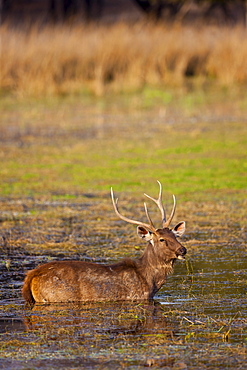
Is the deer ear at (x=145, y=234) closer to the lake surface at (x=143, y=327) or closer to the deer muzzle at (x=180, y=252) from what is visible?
the deer muzzle at (x=180, y=252)

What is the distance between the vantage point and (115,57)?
29938 millimetres

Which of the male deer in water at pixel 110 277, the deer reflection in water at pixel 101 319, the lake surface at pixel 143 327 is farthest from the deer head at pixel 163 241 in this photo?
the deer reflection in water at pixel 101 319

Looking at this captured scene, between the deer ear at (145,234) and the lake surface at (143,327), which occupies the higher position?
the deer ear at (145,234)

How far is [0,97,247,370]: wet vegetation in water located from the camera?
6.94m

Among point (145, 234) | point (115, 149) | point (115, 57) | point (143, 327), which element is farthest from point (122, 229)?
point (115, 57)

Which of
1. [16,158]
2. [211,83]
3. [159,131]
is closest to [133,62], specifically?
[211,83]

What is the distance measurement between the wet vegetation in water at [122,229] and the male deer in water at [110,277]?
→ 159 millimetres

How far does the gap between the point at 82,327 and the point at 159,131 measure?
14.6 meters

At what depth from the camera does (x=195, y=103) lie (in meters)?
27.0

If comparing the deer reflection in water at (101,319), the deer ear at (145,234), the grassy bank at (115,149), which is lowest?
the grassy bank at (115,149)

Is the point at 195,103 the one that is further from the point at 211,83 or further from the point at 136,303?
the point at 136,303

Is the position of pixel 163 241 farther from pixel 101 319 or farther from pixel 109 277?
pixel 101 319

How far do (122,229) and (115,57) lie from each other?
18.8m

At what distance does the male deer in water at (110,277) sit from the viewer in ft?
27.5
